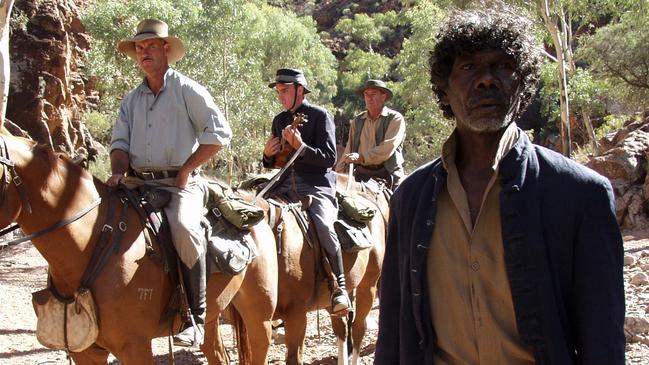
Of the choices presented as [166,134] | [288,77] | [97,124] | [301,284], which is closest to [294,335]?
[301,284]

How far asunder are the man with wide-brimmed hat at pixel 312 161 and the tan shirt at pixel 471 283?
4.25 m

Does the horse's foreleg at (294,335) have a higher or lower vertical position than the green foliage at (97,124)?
lower

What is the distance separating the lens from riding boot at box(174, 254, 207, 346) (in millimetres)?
5062

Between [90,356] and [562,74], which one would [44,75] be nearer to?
[562,74]

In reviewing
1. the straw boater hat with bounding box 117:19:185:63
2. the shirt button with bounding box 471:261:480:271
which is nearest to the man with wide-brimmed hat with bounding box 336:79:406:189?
the straw boater hat with bounding box 117:19:185:63

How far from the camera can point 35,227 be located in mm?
4785

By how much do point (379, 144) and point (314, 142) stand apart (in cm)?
241

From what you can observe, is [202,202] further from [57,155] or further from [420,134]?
[420,134]

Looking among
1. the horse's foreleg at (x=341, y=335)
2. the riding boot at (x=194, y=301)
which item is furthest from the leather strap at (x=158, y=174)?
the horse's foreleg at (x=341, y=335)

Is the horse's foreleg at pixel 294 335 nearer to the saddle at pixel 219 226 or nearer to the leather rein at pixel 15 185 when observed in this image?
the saddle at pixel 219 226

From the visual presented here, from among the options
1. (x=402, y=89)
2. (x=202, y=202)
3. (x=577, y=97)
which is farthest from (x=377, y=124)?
(x=402, y=89)

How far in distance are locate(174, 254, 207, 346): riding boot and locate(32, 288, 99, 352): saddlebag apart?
2.03 feet

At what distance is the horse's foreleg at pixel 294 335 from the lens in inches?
255

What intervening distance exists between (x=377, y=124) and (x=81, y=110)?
27373mm
